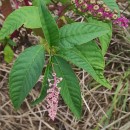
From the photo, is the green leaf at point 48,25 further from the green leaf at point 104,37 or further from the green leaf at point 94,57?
the green leaf at point 104,37

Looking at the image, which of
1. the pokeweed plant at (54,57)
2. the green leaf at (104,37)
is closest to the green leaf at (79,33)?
the pokeweed plant at (54,57)

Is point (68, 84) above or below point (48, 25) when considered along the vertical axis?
below

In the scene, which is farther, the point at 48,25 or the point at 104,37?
the point at 104,37

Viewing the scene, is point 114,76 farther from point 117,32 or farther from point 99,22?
point 99,22

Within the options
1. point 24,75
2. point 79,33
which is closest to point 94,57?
point 79,33

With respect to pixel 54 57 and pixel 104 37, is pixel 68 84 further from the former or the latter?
pixel 104 37
